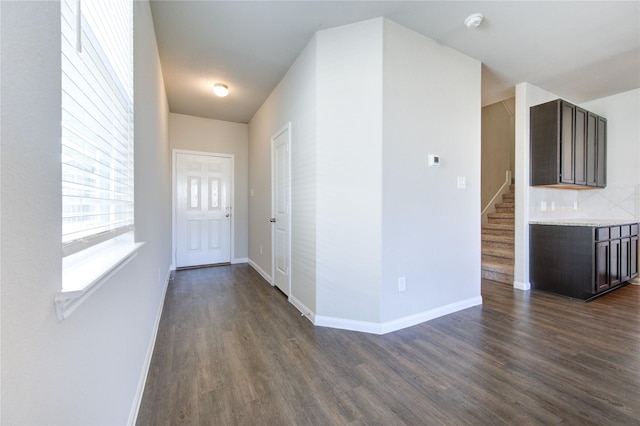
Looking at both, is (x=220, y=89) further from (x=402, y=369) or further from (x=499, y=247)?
(x=499, y=247)

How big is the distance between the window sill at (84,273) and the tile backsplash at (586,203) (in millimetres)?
4399

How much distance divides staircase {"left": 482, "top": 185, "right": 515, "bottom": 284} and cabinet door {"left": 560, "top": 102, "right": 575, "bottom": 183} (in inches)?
42.3

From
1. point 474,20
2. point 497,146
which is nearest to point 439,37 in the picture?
point 474,20

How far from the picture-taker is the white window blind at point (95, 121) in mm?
812

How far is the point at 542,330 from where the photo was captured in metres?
2.37

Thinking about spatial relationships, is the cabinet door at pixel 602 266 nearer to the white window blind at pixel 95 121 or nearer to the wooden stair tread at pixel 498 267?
the wooden stair tread at pixel 498 267

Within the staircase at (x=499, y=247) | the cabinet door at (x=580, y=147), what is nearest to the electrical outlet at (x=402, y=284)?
the staircase at (x=499, y=247)

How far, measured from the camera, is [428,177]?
263cm

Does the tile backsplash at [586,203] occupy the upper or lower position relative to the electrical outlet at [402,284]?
upper

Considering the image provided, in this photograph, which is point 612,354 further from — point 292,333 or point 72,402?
point 72,402

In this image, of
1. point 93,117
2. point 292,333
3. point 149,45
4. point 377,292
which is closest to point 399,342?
point 377,292

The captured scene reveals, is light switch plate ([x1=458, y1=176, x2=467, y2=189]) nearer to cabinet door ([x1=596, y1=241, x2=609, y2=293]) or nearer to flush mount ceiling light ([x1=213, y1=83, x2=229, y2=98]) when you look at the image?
cabinet door ([x1=596, y1=241, x2=609, y2=293])

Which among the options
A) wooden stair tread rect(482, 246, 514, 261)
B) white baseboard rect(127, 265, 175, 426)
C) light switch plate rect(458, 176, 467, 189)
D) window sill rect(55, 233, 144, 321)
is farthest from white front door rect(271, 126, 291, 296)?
wooden stair tread rect(482, 246, 514, 261)

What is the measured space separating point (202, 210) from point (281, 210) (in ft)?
6.79
